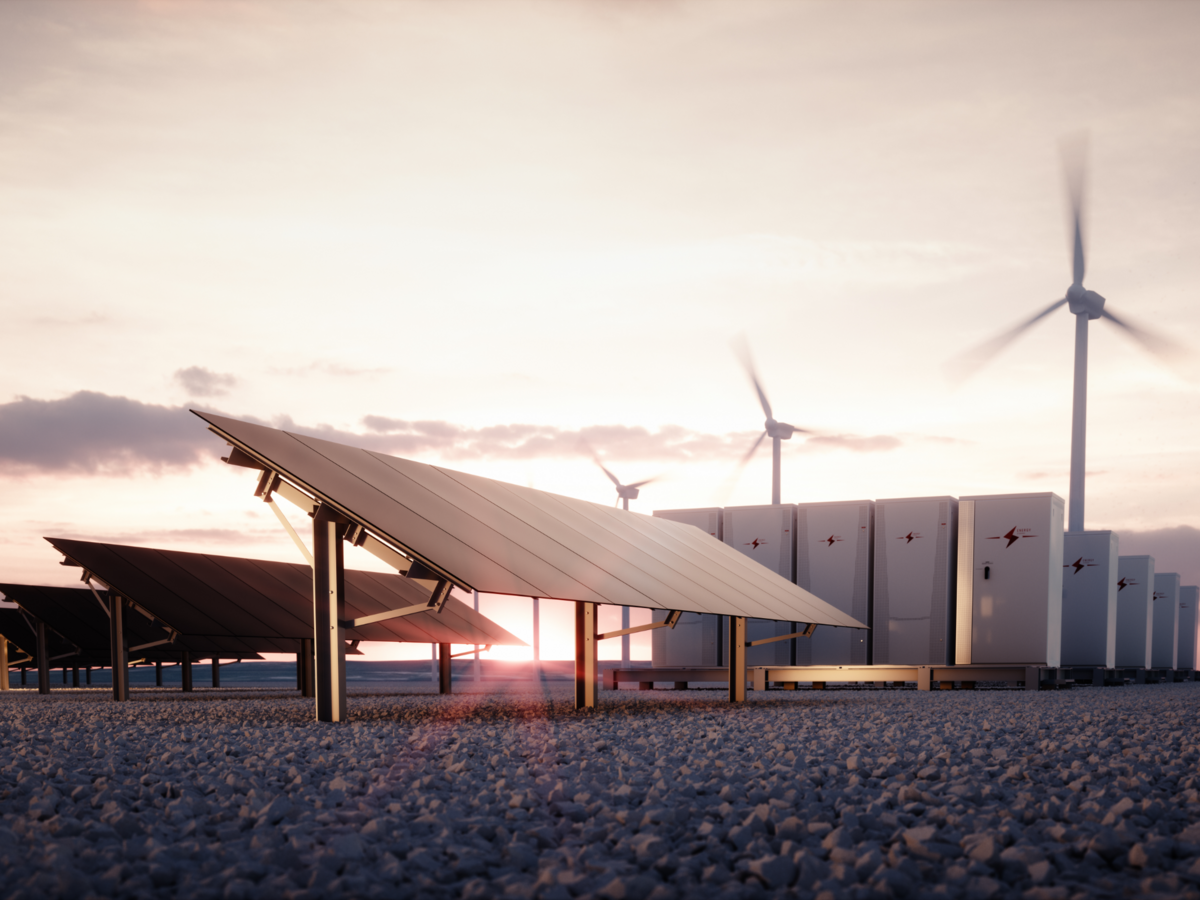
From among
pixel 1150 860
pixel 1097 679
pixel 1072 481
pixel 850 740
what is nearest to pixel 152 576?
pixel 850 740

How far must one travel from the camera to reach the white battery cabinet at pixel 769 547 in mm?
28469

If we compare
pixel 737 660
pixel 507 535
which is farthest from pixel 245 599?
pixel 737 660

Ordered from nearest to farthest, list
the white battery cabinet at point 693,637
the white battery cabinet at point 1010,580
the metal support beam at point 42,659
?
the metal support beam at point 42,659, the white battery cabinet at point 1010,580, the white battery cabinet at point 693,637

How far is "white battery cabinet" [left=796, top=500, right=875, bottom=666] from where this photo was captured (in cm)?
2733

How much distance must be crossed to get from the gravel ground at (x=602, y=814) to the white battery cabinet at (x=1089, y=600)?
19323 millimetres

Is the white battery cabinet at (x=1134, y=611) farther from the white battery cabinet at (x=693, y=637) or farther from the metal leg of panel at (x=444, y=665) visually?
the metal leg of panel at (x=444, y=665)

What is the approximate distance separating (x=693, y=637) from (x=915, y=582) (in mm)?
7088

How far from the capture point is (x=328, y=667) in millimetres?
11953

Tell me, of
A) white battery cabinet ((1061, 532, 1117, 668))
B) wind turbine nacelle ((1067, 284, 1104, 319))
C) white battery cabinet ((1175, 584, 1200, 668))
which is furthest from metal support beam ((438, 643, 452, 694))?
white battery cabinet ((1175, 584, 1200, 668))

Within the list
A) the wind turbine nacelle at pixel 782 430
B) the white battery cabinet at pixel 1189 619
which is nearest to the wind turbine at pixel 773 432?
the wind turbine nacelle at pixel 782 430

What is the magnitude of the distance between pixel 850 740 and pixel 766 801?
3969 millimetres

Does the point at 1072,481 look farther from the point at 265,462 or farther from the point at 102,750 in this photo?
the point at 102,750

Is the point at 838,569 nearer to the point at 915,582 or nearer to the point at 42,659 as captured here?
the point at 915,582

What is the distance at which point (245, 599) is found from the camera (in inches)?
823
